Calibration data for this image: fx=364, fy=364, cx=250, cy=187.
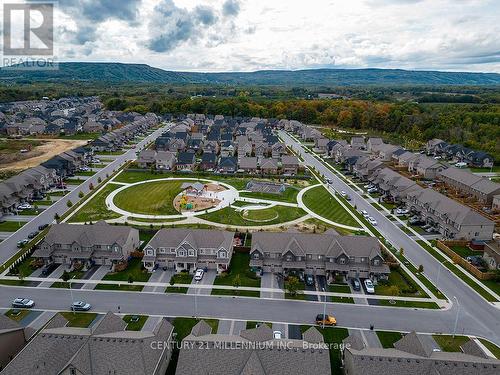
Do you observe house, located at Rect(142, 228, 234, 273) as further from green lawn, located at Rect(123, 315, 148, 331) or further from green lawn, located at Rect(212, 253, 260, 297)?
green lawn, located at Rect(123, 315, 148, 331)

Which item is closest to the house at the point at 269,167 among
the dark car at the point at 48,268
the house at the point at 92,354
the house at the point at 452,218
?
the house at the point at 452,218

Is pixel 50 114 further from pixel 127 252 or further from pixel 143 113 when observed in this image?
pixel 127 252

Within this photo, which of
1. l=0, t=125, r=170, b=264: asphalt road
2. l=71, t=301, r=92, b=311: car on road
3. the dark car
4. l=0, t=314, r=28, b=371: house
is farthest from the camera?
l=0, t=125, r=170, b=264: asphalt road

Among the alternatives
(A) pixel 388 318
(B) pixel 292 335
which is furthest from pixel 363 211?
(B) pixel 292 335

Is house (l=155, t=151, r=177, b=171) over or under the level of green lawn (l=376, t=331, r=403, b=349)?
over

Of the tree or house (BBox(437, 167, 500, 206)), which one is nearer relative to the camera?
the tree

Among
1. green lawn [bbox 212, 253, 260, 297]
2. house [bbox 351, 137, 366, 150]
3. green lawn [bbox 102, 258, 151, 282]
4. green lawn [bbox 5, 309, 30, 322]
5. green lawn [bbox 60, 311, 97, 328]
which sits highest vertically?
house [bbox 351, 137, 366, 150]

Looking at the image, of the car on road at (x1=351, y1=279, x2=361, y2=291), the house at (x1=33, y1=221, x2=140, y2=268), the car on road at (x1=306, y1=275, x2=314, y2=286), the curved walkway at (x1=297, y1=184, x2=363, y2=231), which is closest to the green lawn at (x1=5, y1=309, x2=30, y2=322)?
the house at (x1=33, y1=221, x2=140, y2=268)

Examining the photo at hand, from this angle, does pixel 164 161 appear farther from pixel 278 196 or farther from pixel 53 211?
pixel 278 196
